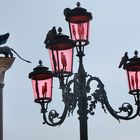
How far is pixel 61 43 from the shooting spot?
303 inches

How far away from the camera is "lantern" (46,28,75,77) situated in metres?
7.70

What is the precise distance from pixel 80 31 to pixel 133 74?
1137 mm

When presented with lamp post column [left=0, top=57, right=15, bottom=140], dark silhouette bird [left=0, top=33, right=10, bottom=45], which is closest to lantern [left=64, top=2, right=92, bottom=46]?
lamp post column [left=0, top=57, right=15, bottom=140]

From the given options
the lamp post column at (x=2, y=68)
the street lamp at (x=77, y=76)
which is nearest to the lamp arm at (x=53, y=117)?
the street lamp at (x=77, y=76)

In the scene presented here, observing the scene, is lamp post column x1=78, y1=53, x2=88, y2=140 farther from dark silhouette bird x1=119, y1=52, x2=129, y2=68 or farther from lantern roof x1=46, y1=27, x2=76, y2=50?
dark silhouette bird x1=119, y1=52, x2=129, y2=68

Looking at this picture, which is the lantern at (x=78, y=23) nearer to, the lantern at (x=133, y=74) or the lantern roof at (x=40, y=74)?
the lantern roof at (x=40, y=74)

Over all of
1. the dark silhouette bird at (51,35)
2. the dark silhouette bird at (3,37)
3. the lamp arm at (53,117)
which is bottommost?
the lamp arm at (53,117)

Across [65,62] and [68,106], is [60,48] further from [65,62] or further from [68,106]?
[68,106]

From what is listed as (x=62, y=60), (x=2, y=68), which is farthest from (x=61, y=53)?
(x=2, y=68)

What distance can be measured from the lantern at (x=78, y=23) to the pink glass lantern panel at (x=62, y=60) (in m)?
0.39

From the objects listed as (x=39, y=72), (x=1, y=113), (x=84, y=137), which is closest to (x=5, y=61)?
(x=1, y=113)

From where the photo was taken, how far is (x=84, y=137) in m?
7.71

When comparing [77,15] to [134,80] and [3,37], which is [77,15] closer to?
[134,80]

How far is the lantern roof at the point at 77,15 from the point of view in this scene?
8008 mm
